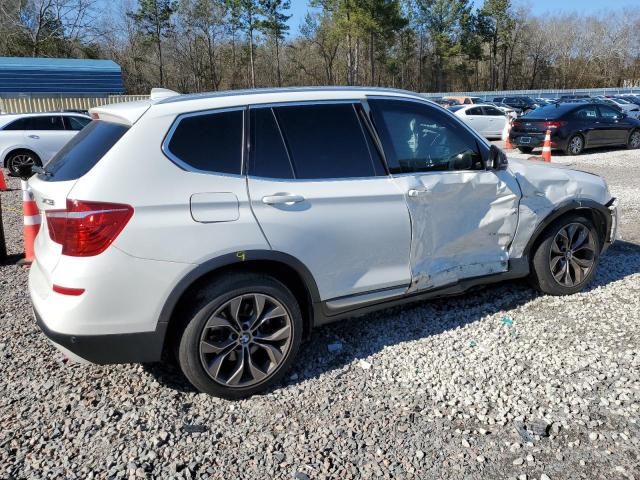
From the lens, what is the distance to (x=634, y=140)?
16.9 metres

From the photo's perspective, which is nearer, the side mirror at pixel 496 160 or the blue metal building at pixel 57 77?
the side mirror at pixel 496 160

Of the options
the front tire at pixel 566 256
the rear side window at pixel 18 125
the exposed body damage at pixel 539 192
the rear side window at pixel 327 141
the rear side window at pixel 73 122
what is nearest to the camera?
the rear side window at pixel 327 141

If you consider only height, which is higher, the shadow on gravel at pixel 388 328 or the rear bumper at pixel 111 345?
the rear bumper at pixel 111 345

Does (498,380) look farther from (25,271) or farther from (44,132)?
(44,132)

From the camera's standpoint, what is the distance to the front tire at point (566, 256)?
4.55 meters

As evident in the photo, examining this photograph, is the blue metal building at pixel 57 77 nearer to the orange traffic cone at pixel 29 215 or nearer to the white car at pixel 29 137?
the white car at pixel 29 137

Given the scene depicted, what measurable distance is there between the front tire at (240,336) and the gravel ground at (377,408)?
15cm

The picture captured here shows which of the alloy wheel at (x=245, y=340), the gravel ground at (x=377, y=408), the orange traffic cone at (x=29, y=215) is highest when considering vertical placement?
the orange traffic cone at (x=29, y=215)

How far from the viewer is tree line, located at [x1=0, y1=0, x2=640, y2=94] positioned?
53344mm

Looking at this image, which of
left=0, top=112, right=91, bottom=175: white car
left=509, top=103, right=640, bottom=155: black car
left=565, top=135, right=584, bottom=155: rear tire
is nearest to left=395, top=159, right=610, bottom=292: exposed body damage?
left=0, top=112, right=91, bottom=175: white car

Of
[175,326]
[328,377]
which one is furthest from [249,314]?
[328,377]

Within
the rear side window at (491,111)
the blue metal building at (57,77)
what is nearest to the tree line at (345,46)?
the blue metal building at (57,77)

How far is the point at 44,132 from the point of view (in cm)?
1327

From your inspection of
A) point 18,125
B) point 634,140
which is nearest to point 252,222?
point 18,125
